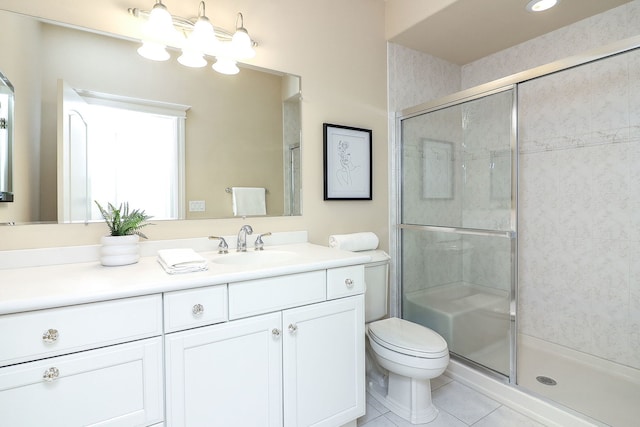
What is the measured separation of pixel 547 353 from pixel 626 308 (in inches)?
22.6

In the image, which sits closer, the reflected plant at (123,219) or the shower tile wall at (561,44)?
the reflected plant at (123,219)

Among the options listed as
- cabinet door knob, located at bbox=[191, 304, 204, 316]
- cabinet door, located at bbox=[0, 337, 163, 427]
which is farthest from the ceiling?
cabinet door, located at bbox=[0, 337, 163, 427]

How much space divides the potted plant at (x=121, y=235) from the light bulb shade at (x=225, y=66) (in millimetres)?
837

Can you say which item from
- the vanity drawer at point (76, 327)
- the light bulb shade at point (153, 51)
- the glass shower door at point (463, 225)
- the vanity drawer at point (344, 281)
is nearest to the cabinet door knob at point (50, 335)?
the vanity drawer at point (76, 327)

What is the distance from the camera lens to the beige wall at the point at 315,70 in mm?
1472

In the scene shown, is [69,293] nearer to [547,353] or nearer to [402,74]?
[402,74]

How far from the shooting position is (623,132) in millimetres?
1959

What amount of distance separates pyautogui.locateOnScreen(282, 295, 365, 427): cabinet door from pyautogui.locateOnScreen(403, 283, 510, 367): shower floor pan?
35.2 inches

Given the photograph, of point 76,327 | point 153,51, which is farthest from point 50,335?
point 153,51

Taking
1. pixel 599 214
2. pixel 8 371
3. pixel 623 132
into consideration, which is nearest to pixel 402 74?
pixel 623 132

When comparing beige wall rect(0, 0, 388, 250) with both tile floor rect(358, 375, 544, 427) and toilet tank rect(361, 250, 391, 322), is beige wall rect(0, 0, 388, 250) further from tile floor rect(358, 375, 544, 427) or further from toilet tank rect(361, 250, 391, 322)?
tile floor rect(358, 375, 544, 427)

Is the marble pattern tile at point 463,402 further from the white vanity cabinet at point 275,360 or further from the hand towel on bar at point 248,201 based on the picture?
the hand towel on bar at point 248,201

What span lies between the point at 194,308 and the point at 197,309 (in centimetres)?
1

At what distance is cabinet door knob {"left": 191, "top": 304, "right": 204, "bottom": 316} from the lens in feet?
3.64
